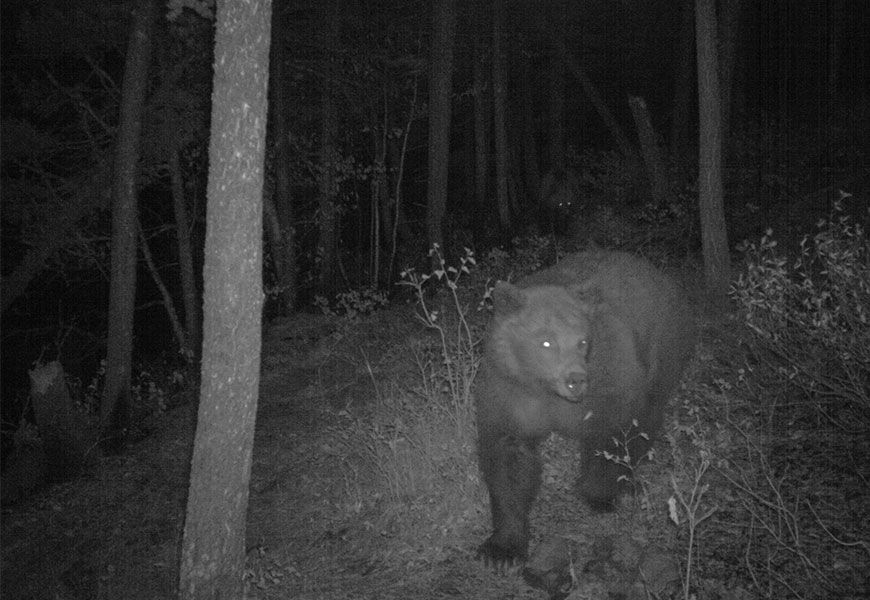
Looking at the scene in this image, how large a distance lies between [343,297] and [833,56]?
1722 centimetres

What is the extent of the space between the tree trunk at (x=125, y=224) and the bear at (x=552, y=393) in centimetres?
768

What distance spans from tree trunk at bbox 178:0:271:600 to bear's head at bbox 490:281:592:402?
5.99 feet

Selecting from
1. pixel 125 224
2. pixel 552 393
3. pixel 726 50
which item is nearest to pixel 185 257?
pixel 125 224

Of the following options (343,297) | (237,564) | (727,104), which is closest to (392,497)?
(237,564)

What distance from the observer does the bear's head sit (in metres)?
5.39

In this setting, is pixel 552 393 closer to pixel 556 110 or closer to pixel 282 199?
pixel 282 199

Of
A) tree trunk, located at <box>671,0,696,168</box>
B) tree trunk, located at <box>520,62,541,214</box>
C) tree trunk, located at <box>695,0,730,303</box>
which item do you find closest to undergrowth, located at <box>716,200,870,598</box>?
tree trunk, located at <box>695,0,730,303</box>

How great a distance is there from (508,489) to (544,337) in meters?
1.14

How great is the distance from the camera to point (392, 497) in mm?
6453

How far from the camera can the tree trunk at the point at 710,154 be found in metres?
9.84

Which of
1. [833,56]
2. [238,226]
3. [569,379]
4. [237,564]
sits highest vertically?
[833,56]

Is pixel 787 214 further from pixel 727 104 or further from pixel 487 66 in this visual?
pixel 487 66

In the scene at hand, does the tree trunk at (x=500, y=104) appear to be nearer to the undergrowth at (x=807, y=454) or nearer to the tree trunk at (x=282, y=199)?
the tree trunk at (x=282, y=199)

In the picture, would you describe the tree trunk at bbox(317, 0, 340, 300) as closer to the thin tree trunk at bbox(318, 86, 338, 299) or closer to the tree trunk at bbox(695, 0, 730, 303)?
the thin tree trunk at bbox(318, 86, 338, 299)
